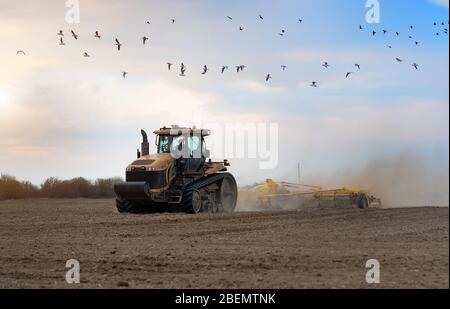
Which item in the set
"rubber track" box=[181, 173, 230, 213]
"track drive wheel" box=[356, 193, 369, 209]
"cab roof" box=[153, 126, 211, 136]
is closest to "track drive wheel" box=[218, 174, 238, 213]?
"rubber track" box=[181, 173, 230, 213]

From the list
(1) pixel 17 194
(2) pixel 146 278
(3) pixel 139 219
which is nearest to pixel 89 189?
(1) pixel 17 194

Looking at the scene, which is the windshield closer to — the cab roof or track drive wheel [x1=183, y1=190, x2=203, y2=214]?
the cab roof

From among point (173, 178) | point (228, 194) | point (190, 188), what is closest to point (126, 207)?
point (173, 178)

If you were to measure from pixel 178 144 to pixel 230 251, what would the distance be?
14601mm

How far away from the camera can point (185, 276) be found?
13383mm

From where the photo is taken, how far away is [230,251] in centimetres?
1670

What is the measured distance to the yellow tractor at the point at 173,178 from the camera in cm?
2933

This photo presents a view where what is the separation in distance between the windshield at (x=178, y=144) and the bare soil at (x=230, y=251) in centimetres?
427

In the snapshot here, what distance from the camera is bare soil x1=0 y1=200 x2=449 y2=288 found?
1285cm

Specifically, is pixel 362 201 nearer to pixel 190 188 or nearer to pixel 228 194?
pixel 228 194

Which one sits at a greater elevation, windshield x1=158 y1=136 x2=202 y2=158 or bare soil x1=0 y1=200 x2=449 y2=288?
windshield x1=158 y1=136 x2=202 y2=158

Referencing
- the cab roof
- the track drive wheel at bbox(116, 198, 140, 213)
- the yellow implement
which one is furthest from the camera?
the yellow implement

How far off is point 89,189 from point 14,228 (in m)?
33.4
